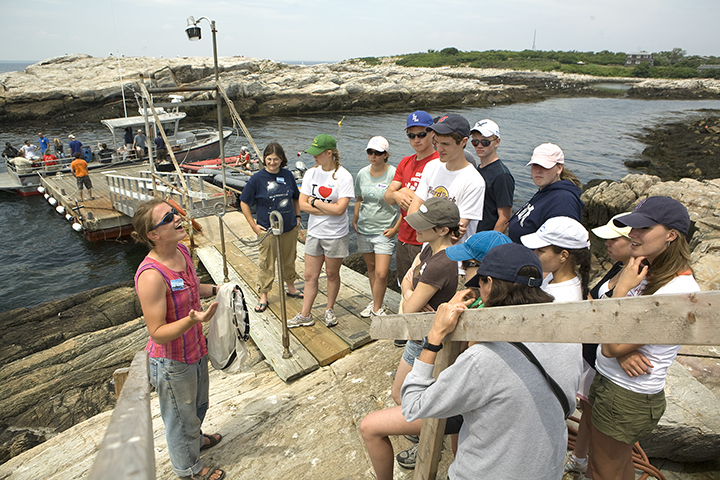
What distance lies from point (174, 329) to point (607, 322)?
2.16 metres

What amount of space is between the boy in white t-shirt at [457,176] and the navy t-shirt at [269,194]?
5.73ft

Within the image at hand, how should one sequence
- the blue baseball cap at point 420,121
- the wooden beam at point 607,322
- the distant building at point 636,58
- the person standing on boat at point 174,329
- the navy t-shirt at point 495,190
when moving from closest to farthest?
the wooden beam at point 607,322, the person standing on boat at point 174,329, the navy t-shirt at point 495,190, the blue baseball cap at point 420,121, the distant building at point 636,58

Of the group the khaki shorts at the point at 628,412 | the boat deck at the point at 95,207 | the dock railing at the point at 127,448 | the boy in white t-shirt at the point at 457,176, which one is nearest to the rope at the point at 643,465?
the khaki shorts at the point at 628,412

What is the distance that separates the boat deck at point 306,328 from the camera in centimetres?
392

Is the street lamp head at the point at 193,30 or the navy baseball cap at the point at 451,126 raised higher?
the street lamp head at the point at 193,30

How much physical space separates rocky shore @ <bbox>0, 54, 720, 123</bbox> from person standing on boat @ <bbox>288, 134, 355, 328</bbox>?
32043 millimetres

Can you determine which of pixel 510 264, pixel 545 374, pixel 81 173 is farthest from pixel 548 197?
pixel 81 173

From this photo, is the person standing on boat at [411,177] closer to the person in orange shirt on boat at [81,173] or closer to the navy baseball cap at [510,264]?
the navy baseball cap at [510,264]

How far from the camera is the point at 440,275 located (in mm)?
2471

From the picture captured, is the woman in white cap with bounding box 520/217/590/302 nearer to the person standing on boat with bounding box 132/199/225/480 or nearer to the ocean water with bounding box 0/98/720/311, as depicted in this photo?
the person standing on boat with bounding box 132/199/225/480

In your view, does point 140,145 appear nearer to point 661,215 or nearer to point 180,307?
point 180,307

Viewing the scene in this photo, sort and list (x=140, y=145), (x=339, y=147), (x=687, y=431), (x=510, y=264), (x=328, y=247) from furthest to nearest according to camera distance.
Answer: (x=339, y=147) → (x=140, y=145) → (x=328, y=247) → (x=687, y=431) → (x=510, y=264)

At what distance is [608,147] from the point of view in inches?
1022

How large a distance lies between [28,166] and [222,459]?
18.6m
